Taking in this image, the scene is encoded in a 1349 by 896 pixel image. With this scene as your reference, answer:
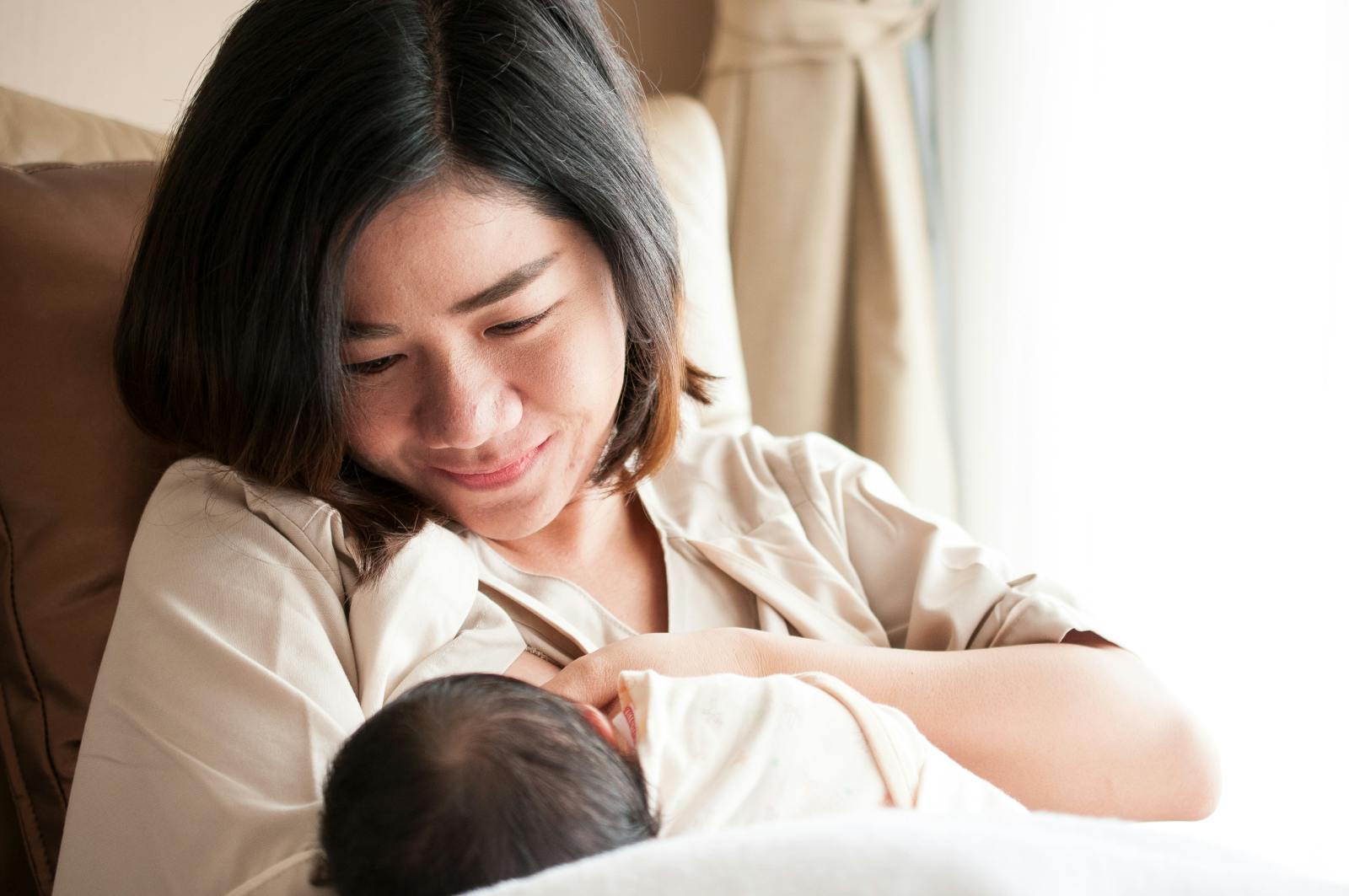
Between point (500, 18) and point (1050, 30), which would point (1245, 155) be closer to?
point (1050, 30)

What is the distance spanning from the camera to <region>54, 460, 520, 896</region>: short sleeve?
83cm

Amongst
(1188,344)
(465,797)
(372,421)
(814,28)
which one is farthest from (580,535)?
(814,28)

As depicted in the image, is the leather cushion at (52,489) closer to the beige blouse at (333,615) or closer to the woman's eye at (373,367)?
the beige blouse at (333,615)

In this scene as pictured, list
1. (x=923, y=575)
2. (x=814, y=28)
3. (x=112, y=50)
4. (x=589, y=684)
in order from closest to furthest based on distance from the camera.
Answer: (x=589, y=684) → (x=923, y=575) → (x=112, y=50) → (x=814, y=28)

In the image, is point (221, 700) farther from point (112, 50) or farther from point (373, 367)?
point (112, 50)

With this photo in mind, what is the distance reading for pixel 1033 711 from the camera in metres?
1.13

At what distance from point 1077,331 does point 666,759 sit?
1.30 meters

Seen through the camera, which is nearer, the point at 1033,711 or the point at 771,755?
the point at 771,755

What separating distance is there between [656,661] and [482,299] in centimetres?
34

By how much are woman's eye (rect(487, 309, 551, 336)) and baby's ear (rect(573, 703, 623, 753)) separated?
0.33m

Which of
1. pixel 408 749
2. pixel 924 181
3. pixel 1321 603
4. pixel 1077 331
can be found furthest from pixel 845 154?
pixel 408 749

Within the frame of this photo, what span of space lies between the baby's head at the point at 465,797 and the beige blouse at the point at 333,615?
7cm

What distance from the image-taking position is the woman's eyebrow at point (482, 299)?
3.25 ft

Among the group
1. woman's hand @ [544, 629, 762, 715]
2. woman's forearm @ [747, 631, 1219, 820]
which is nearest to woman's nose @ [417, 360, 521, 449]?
woman's hand @ [544, 629, 762, 715]
